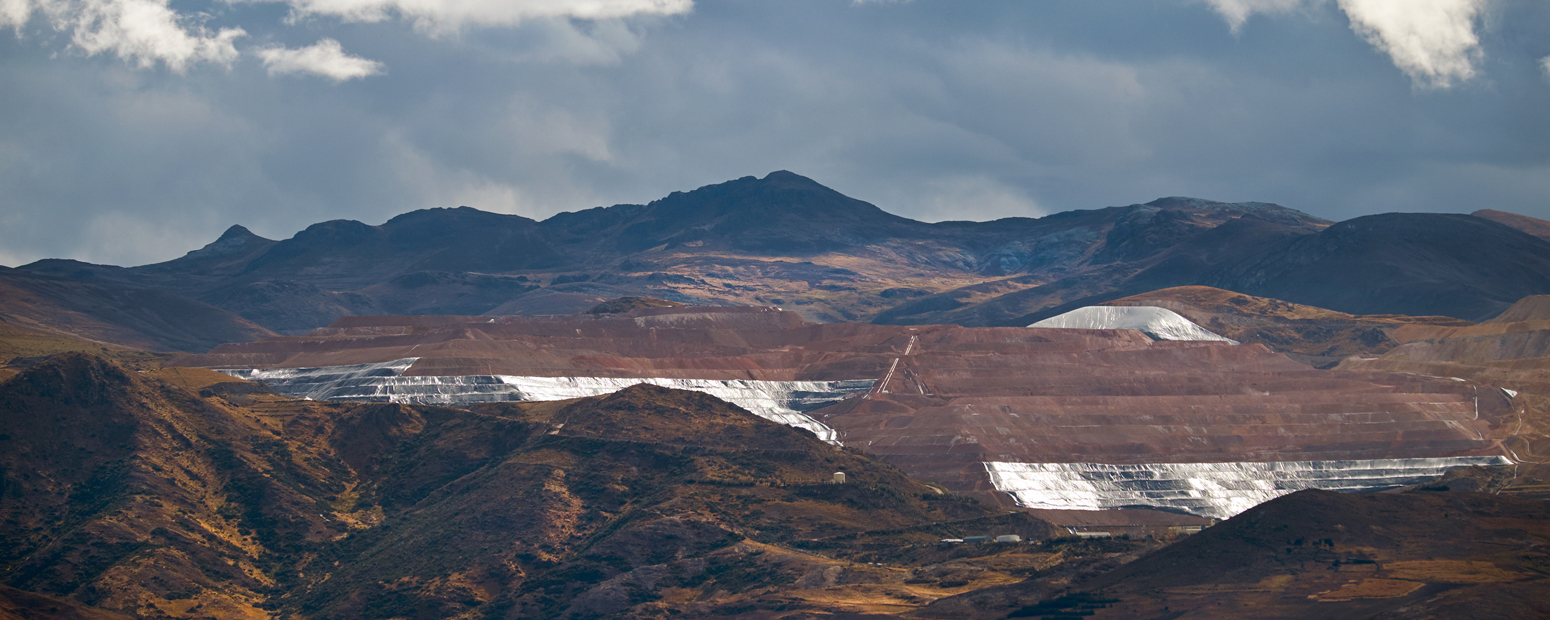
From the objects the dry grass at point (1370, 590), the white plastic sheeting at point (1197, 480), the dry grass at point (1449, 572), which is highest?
the white plastic sheeting at point (1197, 480)

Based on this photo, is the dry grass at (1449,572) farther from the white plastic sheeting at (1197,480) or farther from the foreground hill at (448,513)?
the white plastic sheeting at (1197,480)

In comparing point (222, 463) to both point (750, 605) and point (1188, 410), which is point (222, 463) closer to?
point (750, 605)

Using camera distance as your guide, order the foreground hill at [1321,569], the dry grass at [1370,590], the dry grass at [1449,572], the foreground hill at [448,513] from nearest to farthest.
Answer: the foreground hill at [1321,569]
the dry grass at [1370,590]
the dry grass at [1449,572]
the foreground hill at [448,513]

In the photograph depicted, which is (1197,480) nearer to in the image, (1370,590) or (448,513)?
(1370,590)

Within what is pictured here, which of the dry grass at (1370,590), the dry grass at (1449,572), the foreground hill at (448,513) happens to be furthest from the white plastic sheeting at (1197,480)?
the dry grass at (1370,590)

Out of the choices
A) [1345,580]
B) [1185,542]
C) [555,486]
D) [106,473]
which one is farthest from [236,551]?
[1345,580]

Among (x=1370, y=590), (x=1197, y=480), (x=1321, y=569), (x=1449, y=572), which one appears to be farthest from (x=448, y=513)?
(x=1197, y=480)
